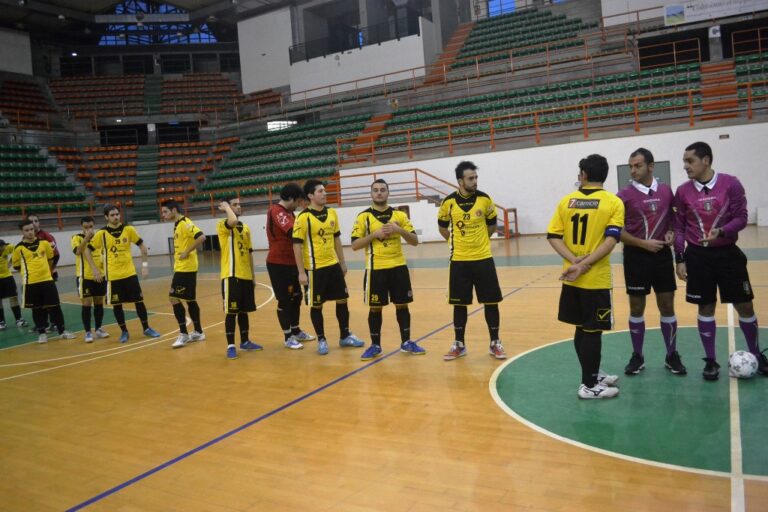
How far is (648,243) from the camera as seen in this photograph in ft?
14.0

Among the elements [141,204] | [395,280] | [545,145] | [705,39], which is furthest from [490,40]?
[395,280]

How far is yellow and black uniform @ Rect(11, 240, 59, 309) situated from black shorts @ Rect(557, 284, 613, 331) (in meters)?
7.13

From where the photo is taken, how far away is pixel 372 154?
21.2 metres

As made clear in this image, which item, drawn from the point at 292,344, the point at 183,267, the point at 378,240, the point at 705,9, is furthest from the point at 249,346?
the point at 705,9

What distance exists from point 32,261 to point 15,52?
3010cm

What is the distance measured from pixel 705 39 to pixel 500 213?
36.8 feet

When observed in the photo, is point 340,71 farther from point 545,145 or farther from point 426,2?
point 545,145

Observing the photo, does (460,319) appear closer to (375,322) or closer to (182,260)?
(375,322)

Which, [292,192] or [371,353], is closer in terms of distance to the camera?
[371,353]

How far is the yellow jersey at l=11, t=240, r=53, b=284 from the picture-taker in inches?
313

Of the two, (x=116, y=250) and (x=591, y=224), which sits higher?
(x=116, y=250)

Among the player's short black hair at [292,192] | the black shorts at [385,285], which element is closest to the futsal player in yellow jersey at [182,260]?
the player's short black hair at [292,192]

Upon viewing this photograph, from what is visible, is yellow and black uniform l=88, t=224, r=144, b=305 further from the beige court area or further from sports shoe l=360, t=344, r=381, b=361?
sports shoe l=360, t=344, r=381, b=361

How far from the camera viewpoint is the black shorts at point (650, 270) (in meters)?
4.39
